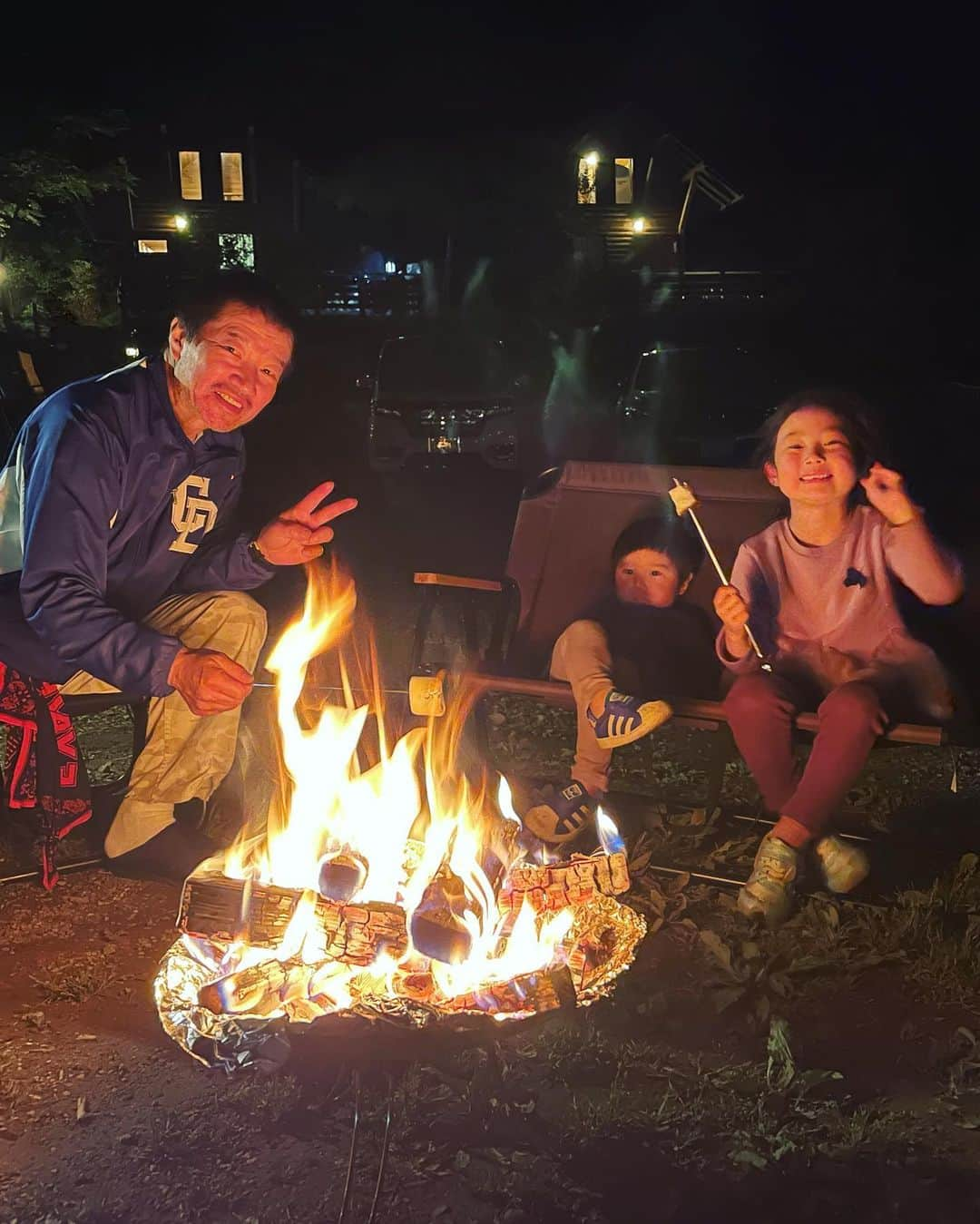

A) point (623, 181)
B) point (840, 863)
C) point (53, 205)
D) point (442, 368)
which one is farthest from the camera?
point (623, 181)

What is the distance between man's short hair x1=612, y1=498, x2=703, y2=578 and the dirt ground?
1.46 meters

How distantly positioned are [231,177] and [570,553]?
2714 centimetres

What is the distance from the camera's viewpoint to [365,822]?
3104 mm

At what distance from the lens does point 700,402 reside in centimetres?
1181

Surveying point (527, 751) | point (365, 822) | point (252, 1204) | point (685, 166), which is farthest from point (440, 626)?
point (685, 166)

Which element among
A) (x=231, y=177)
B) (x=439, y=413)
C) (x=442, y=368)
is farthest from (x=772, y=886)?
(x=231, y=177)

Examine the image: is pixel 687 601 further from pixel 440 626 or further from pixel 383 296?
pixel 383 296

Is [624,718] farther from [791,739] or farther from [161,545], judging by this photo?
[161,545]

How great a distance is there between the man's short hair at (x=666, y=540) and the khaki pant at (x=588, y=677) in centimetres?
42

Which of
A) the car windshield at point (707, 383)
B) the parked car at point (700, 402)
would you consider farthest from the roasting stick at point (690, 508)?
the car windshield at point (707, 383)

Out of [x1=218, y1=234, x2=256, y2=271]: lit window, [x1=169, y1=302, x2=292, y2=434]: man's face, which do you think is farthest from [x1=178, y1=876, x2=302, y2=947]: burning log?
→ [x1=218, y1=234, x2=256, y2=271]: lit window

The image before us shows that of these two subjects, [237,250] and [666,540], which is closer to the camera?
[666,540]

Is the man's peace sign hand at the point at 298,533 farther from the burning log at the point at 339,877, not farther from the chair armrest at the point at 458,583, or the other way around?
the burning log at the point at 339,877

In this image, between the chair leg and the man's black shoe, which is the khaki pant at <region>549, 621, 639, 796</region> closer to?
the chair leg
